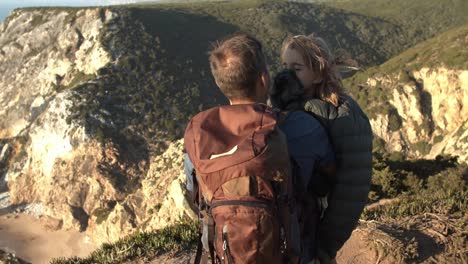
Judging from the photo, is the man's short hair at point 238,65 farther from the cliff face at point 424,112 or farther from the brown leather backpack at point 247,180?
the cliff face at point 424,112

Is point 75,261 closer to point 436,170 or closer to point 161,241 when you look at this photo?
point 161,241

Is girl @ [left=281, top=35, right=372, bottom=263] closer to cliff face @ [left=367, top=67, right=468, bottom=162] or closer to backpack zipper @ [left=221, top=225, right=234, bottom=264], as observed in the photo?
backpack zipper @ [left=221, top=225, right=234, bottom=264]

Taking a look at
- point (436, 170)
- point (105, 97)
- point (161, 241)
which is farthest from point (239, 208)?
point (105, 97)

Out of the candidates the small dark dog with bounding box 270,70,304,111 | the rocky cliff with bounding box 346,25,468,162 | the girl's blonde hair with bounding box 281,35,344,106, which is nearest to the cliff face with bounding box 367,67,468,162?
the rocky cliff with bounding box 346,25,468,162

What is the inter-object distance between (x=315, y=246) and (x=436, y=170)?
37.6ft

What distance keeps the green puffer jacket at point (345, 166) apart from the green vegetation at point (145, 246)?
12.8 ft

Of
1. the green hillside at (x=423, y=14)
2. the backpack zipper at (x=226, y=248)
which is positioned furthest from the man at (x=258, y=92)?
the green hillside at (x=423, y=14)

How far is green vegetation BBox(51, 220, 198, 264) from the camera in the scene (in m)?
6.29

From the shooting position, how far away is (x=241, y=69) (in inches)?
88.5

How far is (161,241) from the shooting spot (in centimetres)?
645

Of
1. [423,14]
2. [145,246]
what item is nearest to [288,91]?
[145,246]

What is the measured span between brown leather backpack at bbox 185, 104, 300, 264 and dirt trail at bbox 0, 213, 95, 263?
28.7 m

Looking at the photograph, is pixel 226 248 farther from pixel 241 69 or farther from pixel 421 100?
pixel 421 100

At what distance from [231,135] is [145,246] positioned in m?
4.79
